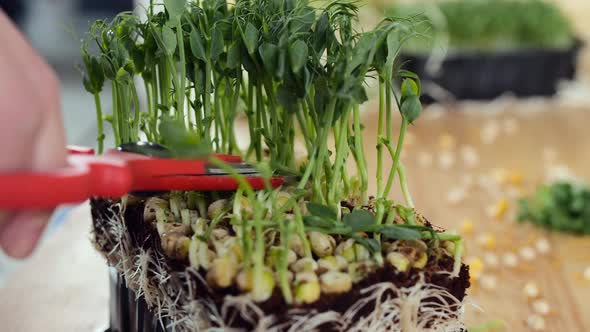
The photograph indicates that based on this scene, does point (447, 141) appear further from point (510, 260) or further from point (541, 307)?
point (541, 307)

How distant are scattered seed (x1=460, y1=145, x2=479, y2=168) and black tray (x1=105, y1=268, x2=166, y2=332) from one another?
1036 mm

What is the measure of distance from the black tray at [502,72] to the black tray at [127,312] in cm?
141

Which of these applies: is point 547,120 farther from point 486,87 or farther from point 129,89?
point 129,89

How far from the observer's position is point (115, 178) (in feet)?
1.60

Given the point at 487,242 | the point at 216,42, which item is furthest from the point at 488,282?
the point at 216,42

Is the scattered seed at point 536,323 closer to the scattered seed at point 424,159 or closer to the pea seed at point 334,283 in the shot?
the pea seed at point 334,283

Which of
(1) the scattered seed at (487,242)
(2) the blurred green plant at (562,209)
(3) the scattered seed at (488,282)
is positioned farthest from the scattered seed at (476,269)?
(2) the blurred green plant at (562,209)

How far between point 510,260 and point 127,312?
64 centimetres

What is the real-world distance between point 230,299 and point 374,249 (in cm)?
13

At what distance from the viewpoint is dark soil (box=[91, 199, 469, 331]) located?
0.52 metres

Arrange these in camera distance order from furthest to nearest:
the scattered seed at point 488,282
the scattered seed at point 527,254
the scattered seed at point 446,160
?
the scattered seed at point 446,160 → the scattered seed at point 527,254 → the scattered seed at point 488,282

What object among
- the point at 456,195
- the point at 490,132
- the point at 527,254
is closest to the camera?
the point at 527,254

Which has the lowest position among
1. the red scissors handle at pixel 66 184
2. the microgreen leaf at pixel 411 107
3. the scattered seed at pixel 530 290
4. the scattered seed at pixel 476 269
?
the scattered seed at pixel 530 290

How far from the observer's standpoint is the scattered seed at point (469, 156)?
166cm
